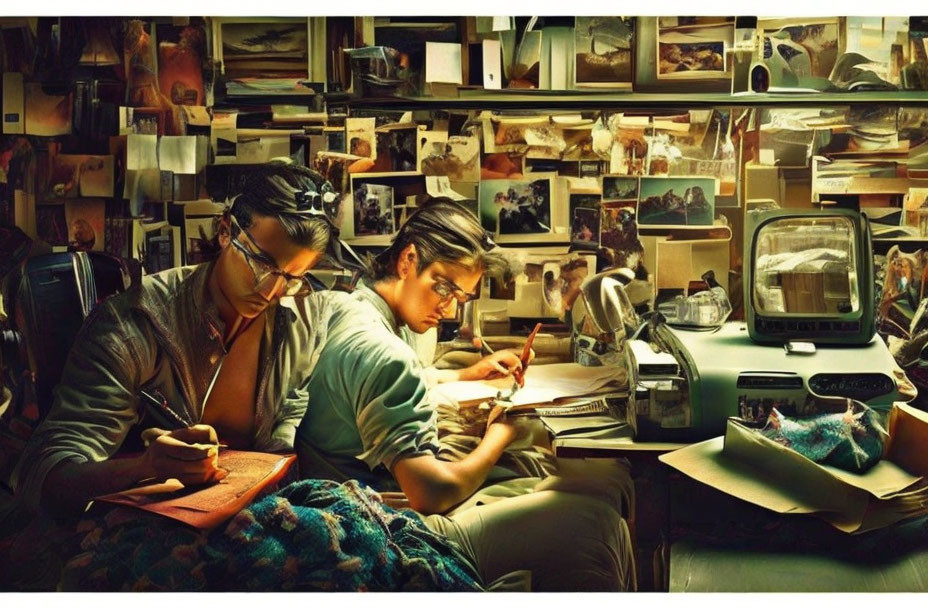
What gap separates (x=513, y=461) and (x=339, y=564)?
497 mm

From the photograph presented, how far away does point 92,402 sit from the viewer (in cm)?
284

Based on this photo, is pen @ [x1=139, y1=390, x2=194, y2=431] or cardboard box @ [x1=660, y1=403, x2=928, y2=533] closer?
cardboard box @ [x1=660, y1=403, x2=928, y2=533]

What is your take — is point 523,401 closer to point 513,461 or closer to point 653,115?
point 513,461

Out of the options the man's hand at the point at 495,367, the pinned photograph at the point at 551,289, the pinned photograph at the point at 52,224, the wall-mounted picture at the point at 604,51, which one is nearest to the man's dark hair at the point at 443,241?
the pinned photograph at the point at 551,289

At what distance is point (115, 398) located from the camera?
2.84 meters

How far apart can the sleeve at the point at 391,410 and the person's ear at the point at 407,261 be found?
0.59 ft

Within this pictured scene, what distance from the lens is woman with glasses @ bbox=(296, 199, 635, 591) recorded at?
111 inches

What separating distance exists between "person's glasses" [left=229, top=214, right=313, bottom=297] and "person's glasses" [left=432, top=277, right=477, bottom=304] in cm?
33

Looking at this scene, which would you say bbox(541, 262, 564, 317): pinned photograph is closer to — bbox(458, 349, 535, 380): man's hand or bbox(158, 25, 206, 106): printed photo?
bbox(458, 349, 535, 380): man's hand

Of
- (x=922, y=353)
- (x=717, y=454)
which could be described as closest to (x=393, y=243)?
(x=717, y=454)

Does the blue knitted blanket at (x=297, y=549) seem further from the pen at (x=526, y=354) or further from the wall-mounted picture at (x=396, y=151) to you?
the wall-mounted picture at (x=396, y=151)

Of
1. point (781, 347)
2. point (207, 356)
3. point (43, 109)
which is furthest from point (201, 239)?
point (781, 347)

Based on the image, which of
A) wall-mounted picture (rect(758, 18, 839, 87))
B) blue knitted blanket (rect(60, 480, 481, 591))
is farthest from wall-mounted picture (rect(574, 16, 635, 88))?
blue knitted blanket (rect(60, 480, 481, 591))

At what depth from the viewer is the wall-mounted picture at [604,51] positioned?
280cm
